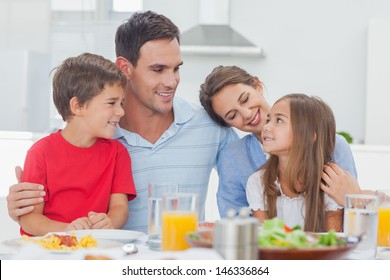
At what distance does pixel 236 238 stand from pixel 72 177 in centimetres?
110

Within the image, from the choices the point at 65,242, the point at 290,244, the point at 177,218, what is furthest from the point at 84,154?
the point at 290,244

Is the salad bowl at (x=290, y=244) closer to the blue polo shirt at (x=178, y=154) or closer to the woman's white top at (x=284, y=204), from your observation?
the woman's white top at (x=284, y=204)

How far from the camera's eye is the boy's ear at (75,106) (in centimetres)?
210

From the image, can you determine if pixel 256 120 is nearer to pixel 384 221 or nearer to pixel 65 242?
pixel 384 221

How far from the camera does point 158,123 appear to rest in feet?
7.68

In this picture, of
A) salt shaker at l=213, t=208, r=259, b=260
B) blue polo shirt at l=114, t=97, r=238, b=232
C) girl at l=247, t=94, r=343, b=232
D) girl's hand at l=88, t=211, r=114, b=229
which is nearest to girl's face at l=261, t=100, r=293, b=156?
girl at l=247, t=94, r=343, b=232

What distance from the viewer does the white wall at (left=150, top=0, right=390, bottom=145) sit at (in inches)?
221

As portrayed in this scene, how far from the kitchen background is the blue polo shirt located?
2.97 m

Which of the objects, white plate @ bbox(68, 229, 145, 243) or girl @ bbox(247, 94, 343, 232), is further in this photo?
girl @ bbox(247, 94, 343, 232)

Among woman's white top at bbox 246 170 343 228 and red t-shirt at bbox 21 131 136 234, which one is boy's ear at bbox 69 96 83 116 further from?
woman's white top at bbox 246 170 343 228

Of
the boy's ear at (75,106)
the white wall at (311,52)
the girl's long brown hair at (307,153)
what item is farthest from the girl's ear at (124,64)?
the white wall at (311,52)

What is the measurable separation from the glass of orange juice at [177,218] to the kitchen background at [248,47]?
394cm
